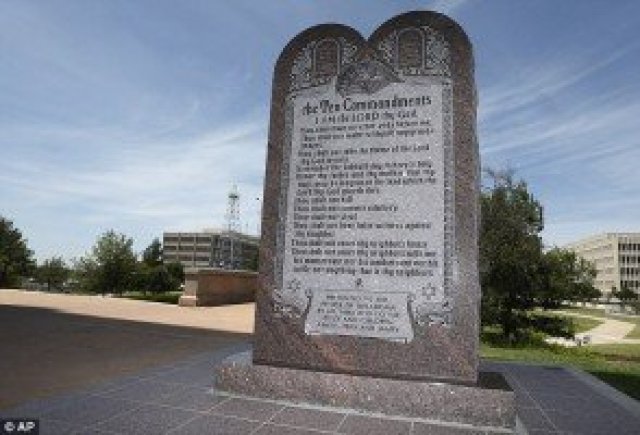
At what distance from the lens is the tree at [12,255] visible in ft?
146

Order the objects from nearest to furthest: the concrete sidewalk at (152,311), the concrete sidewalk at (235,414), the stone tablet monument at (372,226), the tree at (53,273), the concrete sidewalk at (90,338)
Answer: the concrete sidewalk at (235,414) < the stone tablet monument at (372,226) < the concrete sidewalk at (90,338) < the concrete sidewalk at (152,311) < the tree at (53,273)

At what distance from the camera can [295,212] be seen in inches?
240

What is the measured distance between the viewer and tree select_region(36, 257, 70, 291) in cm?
7475

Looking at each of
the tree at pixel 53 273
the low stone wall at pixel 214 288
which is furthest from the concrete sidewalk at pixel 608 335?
the tree at pixel 53 273

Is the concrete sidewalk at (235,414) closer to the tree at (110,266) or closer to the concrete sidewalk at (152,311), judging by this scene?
the concrete sidewalk at (152,311)

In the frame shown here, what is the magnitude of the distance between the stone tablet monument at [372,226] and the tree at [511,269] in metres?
10.9

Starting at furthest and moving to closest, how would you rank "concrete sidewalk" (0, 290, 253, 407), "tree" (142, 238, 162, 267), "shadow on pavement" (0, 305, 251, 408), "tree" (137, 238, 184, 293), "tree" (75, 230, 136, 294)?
"tree" (142, 238, 162, 267) → "tree" (137, 238, 184, 293) → "tree" (75, 230, 136, 294) → "concrete sidewalk" (0, 290, 253, 407) → "shadow on pavement" (0, 305, 251, 408)

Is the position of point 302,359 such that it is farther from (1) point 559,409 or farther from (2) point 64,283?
(2) point 64,283

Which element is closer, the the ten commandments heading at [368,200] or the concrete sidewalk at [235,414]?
the concrete sidewalk at [235,414]

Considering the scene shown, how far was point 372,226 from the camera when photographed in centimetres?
570

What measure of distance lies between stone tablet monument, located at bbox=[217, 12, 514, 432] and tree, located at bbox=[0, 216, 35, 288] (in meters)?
45.2

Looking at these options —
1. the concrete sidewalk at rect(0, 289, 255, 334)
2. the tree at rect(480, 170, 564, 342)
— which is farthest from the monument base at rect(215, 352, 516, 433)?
the tree at rect(480, 170, 564, 342)

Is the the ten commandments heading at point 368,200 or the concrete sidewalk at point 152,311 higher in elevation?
the the ten commandments heading at point 368,200

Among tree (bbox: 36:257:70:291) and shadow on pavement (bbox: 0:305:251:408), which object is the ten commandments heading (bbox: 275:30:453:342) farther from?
tree (bbox: 36:257:70:291)
